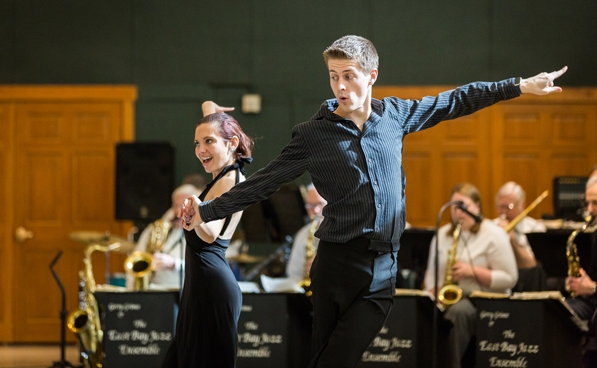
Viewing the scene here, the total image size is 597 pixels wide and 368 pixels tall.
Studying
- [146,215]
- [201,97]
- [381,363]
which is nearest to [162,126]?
[201,97]

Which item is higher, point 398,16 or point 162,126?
point 398,16

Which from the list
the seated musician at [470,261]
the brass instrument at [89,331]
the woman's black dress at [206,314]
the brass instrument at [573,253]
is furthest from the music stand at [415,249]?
the woman's black dress at [206,314]

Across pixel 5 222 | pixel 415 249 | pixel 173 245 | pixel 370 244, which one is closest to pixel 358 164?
pixel 370 244

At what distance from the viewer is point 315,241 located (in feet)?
18.7

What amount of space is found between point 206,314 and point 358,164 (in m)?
0.92

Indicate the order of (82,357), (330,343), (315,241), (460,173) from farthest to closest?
(460,173)
(315,241)
(82,357)
(330,343)

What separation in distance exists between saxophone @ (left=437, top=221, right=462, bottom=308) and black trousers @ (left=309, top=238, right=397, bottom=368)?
2633 mm

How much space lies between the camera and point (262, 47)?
799 centimetres

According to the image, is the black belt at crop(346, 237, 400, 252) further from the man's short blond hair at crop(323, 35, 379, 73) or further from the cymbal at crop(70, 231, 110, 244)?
the cymbal at crop(70, 231, 110, 244)

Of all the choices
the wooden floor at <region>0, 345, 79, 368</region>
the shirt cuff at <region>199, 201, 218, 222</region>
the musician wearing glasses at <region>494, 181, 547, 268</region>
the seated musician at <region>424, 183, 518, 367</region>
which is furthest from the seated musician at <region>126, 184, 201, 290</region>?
the shirt cuff at <region>199, 201, 218, 222</region>

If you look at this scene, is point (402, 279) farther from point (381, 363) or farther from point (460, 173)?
point (460, 173)

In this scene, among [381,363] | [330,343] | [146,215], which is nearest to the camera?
[330,343]

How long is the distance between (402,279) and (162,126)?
3.51 m

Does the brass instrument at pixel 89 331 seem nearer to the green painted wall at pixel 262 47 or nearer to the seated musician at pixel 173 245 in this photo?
the seated musician at pixel 173 245
